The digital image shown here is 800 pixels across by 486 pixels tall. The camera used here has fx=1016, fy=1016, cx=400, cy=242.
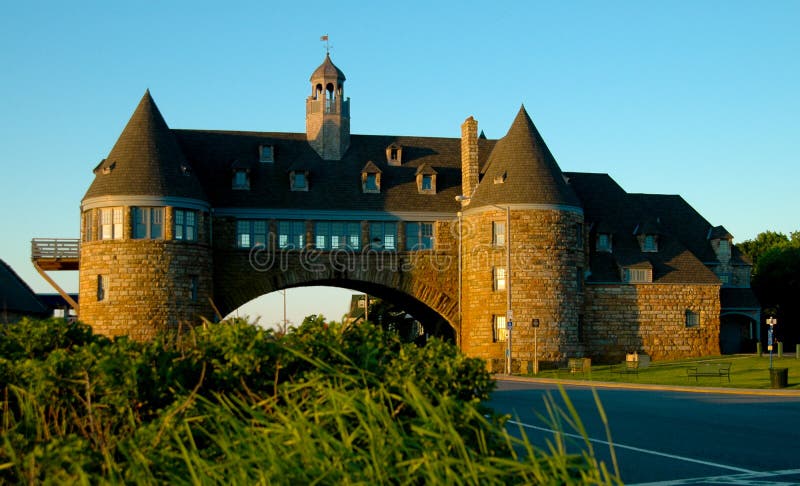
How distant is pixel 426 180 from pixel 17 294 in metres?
29.1

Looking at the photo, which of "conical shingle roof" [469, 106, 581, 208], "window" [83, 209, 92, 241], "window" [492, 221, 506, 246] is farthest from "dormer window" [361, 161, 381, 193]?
"window" [83, 209, 92, 241]

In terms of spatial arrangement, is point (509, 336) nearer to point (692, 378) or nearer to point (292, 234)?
point (692, 378)

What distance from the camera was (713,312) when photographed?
63125 millimetres

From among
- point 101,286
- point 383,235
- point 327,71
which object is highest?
point 327,71

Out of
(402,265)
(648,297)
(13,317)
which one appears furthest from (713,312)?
(13,317)

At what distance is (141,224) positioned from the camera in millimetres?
54500

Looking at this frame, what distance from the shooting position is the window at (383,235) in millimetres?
60719

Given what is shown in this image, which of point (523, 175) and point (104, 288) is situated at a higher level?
point (523, 175)

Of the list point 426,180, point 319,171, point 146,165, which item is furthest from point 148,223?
point 426,180

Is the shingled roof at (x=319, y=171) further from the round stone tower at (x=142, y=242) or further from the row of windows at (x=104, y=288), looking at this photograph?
the row of windows at (x=104, y=288)

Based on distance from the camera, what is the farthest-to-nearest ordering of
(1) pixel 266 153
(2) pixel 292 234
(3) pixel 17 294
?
(3) pixel 17 294
(1) pixel 266 153
(2) pixel 292 234

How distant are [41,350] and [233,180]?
48078 millimetres

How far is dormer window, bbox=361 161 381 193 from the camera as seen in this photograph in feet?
201

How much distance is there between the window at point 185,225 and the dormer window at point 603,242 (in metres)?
25.1
